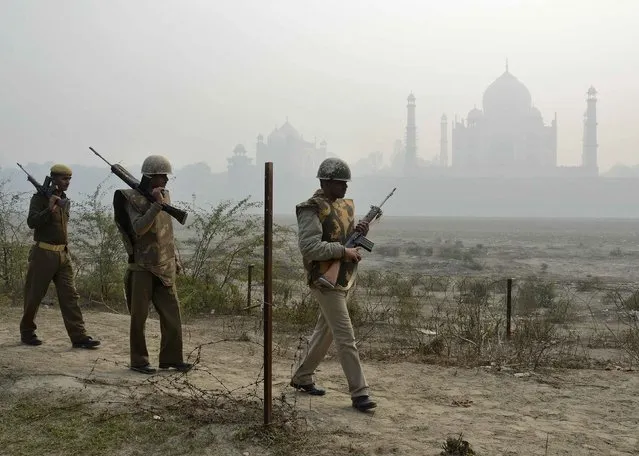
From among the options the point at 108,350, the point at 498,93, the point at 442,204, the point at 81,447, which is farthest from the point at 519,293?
the point at 442,204

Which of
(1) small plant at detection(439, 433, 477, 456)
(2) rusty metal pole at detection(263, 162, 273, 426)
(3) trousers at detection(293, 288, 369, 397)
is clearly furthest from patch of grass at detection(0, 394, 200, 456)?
(1) small plant at detection(439, 433, 477, 456)

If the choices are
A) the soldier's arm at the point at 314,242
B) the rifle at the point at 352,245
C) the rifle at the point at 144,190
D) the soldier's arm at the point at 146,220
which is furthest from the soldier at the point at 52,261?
the rifle at the point at 352,245

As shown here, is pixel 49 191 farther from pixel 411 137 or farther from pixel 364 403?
pixel 411 137

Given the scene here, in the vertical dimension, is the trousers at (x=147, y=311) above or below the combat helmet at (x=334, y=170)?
below

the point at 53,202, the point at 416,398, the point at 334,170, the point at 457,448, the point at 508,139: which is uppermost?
the point at 508,139

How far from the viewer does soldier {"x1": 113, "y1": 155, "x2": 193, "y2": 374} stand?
5520 mm

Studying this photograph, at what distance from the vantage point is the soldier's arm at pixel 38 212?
6.41 m

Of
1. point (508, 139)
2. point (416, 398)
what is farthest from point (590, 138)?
point (416, 398)

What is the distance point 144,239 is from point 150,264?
8.8 inches

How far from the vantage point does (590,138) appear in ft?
368

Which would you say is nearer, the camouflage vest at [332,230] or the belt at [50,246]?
the camouflage vest at [332,230]

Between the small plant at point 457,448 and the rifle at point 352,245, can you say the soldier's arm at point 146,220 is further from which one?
the small plant at point 457,448

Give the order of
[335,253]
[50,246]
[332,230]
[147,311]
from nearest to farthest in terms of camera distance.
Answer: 1. [335,253]
2. [332,230]
3. [147,311]
4. [50,246]

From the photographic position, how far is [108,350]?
6766 millimetres
